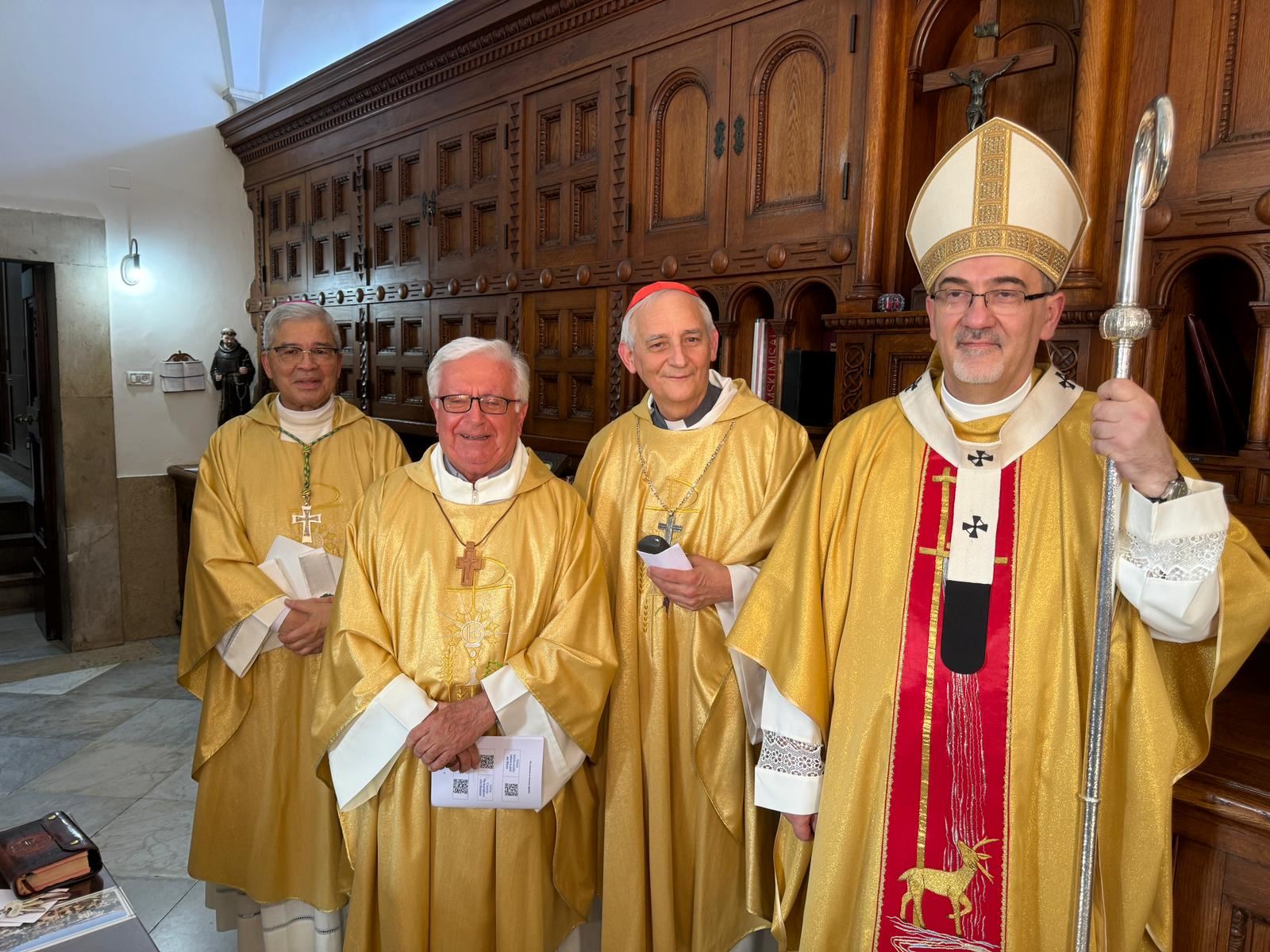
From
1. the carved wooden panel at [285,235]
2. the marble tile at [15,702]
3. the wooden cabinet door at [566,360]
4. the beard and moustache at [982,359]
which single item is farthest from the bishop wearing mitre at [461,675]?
the carved wooden panel at [285,235]

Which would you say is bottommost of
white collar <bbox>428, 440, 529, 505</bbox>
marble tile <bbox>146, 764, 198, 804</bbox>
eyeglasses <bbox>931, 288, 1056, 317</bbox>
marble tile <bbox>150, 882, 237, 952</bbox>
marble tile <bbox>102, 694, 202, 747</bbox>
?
marble tile <bbox>102, 694, 202, 747</bbox>

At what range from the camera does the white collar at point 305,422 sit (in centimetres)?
280

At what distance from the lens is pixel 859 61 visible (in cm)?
290

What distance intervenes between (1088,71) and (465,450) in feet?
5.90

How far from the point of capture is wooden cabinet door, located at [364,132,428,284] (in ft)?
16.3

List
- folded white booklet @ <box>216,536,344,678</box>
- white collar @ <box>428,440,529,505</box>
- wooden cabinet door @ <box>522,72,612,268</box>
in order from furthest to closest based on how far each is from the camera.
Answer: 1. wooden cabinet door @ <box>522,72,612,268</box>
2. folded white booklet @ <box>216,536,344,678</box>
3. white collar @ <box>428,440,529,505</box>

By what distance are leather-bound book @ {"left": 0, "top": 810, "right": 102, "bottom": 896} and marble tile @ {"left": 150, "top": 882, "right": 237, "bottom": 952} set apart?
1.34 metres

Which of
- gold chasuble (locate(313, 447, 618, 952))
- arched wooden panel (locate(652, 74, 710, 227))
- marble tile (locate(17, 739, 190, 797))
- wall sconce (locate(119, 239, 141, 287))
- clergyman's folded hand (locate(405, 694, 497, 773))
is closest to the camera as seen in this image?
clergyman's folded hand (locate(405, 694, 497, 773))

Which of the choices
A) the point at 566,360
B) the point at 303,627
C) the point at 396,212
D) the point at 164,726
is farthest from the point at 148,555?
the point at 303,627

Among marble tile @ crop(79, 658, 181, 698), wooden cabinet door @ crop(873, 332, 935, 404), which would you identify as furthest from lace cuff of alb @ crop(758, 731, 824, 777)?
marble tile @ crop(79, 658, 181, 698)

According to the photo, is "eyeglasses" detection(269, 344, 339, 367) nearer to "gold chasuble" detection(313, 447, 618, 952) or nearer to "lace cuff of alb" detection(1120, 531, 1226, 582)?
"gold chasuble" detection(313, 447, 618, 952)

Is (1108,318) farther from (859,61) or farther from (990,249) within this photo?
(859,61)

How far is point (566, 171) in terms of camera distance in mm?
4031

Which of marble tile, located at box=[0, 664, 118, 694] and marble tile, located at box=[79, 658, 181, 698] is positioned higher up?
marble tile, located at box=[79, 658, 181, 698]
